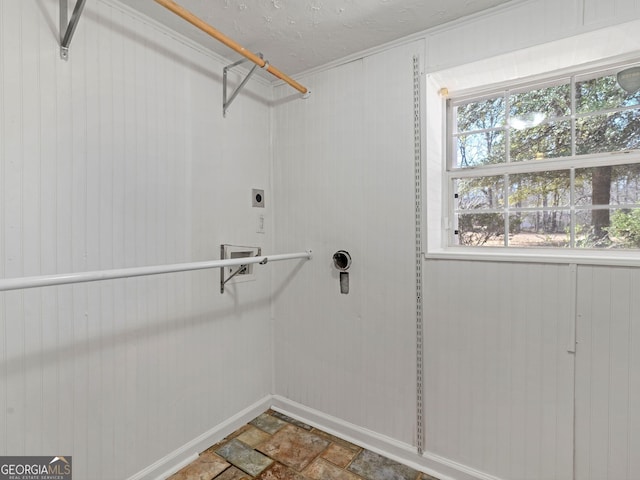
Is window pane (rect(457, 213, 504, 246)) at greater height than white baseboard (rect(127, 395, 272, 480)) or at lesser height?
greater

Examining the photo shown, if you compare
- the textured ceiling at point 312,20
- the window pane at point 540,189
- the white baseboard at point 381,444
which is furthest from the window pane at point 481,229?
the white baseboard at point 381,444

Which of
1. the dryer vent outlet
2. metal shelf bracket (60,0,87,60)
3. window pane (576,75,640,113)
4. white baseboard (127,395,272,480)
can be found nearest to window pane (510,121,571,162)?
window pane (576,75,640,113)

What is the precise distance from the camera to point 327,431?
1995mm

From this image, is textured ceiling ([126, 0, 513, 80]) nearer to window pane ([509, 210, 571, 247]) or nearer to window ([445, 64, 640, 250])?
window ([445, 64, 640, 250])

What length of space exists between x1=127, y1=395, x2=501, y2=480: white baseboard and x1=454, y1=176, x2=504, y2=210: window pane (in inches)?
54.3

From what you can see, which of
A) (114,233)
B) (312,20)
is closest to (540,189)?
(312,20)

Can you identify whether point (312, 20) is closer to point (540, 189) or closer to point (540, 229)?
point (540, 189)

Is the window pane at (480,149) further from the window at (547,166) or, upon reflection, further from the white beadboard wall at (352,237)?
the white beadboard wall at (352,237)

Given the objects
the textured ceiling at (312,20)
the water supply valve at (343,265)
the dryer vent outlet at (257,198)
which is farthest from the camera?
the dryer vent outlet at (257,198)

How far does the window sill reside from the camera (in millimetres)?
1293

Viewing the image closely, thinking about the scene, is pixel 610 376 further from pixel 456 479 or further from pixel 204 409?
pixel 204 409

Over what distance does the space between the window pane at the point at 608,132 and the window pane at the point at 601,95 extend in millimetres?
45

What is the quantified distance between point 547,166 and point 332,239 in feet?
3.96

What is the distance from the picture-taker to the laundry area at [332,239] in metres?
1.27
